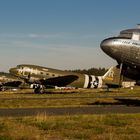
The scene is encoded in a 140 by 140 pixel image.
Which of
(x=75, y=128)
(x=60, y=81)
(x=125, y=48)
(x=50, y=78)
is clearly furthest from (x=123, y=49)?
(x=60, y=81)

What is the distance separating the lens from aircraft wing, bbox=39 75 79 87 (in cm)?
6983

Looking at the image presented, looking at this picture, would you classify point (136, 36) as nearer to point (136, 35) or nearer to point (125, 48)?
point (136, 35)

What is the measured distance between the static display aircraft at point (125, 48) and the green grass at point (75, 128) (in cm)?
527

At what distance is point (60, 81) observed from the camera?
71.2m

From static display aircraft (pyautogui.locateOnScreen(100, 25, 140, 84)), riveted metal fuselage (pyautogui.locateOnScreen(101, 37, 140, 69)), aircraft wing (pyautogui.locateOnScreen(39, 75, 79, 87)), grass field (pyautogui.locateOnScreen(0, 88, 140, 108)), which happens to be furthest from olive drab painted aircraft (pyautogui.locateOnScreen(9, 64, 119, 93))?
riveted metal fuselage (pyautogui.locateOnScreen(101, 37, 140, 69))

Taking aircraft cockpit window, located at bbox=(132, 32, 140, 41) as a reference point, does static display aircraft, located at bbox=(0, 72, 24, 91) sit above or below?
below

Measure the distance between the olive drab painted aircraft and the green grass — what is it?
4484cm

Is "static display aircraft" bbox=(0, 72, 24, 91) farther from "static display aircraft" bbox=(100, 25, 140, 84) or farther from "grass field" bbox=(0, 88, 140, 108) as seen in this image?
"static display aircraft" bbox=(100, 25, 140, 84)

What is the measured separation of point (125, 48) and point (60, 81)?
1768 inches

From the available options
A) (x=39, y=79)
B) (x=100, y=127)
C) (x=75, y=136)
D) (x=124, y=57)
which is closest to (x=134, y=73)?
(x=124, y=57)

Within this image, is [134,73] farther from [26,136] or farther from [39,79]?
[39,79]

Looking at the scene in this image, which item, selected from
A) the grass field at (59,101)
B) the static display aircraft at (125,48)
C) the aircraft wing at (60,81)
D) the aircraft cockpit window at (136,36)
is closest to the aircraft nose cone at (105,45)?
the static display aircraft at (125,48)

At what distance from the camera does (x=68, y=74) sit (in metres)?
72.4

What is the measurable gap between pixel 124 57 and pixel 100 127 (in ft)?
31.2
